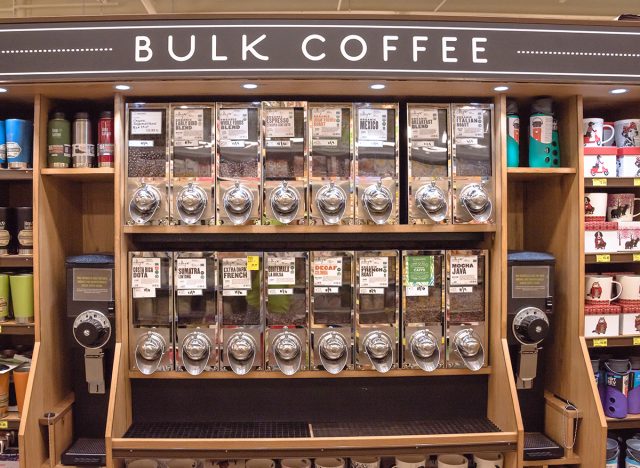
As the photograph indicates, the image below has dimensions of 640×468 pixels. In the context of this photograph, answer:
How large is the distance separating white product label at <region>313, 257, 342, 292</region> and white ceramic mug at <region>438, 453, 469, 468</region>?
2.88 feet

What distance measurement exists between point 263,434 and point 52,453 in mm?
874

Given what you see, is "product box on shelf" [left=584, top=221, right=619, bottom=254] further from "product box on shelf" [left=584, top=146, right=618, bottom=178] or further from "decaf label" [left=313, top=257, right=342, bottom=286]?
"decaf label" [left=313, top=257, right=342, bottom=286]

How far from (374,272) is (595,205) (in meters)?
1.07

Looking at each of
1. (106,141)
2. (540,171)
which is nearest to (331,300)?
(540,171)

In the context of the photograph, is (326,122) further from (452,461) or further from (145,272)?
(452,461)

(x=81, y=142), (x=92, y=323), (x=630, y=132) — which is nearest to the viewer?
(x=92, y=323)

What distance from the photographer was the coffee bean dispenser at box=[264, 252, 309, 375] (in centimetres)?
197

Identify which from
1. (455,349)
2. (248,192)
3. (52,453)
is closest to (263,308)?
(248,192)

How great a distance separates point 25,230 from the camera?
81.9 inches

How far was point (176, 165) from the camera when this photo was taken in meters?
1.96

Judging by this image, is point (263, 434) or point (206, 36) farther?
point (263, 434)

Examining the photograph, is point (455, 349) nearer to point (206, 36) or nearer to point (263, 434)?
point (263, 434)

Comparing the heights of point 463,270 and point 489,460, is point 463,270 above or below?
above

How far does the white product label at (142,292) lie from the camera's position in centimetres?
198
